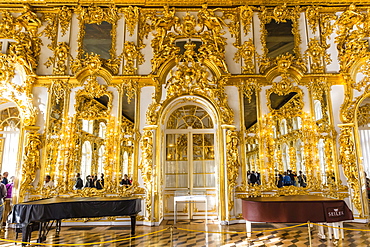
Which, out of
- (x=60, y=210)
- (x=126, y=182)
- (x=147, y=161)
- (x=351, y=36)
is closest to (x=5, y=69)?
(x=126, y=182)

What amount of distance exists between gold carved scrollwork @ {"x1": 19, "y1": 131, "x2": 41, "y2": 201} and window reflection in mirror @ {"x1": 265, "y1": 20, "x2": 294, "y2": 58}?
27.6 feet

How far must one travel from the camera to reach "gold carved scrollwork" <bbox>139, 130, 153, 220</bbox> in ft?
28.7

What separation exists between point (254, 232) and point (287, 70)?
5511 mm

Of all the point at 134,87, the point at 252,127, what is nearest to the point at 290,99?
the point at 252,127

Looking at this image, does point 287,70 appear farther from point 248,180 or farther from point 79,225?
point 79,225

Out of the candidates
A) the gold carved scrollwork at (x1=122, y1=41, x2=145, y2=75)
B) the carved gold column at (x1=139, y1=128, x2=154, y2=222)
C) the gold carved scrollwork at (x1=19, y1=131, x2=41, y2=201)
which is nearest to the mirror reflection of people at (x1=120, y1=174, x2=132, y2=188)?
the carved gold column at (x1=139, y1=128, x2=154, y2=222)

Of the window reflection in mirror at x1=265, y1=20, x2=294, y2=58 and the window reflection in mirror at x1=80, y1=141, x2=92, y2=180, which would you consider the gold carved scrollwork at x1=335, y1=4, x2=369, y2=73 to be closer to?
the window reflection in mirror at x1=265, y1=20, x2=294, y2=58

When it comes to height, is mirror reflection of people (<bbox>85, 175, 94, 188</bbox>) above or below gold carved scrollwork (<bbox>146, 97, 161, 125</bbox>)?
below

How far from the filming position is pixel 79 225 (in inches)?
336

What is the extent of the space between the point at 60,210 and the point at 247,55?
293 inches

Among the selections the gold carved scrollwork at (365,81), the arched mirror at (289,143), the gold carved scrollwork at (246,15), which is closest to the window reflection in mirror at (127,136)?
the arched mirror at (289,143)

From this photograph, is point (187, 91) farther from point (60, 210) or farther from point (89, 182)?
point (60, 210)

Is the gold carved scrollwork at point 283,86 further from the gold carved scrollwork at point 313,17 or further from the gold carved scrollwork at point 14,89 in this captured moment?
the gold carved scrollwork at point 14,89

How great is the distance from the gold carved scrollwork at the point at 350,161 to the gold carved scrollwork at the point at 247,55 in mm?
3577
